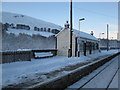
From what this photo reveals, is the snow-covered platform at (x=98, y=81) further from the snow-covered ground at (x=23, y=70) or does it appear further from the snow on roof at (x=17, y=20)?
the snow on roof at (x=17, y=20)

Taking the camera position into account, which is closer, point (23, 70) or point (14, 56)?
point (23, 70)

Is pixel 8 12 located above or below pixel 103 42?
above

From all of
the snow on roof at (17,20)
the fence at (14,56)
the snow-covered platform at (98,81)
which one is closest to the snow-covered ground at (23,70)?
the fence at (14,56)

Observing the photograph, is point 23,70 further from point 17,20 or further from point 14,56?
point 17,20

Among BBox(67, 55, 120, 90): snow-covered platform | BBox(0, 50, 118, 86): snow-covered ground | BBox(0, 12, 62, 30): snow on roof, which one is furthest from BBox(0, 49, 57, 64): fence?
BBox(0, 12, 62, 30): snow on roof

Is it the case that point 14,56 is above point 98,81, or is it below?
above

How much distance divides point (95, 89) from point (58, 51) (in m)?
23.3

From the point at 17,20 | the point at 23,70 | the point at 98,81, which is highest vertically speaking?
the point at 17,20

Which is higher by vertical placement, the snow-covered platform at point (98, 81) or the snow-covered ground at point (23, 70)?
the snow-covered ground at point (23, 70)

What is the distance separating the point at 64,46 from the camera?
1218 inches

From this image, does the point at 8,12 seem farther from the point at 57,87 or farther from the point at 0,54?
the point at 57,87

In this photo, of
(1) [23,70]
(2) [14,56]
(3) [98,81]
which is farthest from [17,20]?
A: (3) [98,81]

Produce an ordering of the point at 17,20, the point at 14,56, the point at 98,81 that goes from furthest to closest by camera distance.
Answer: the point at 17,20, the point at 14,56, the point at 98,81

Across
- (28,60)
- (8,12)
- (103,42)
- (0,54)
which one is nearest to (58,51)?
(28,60)
